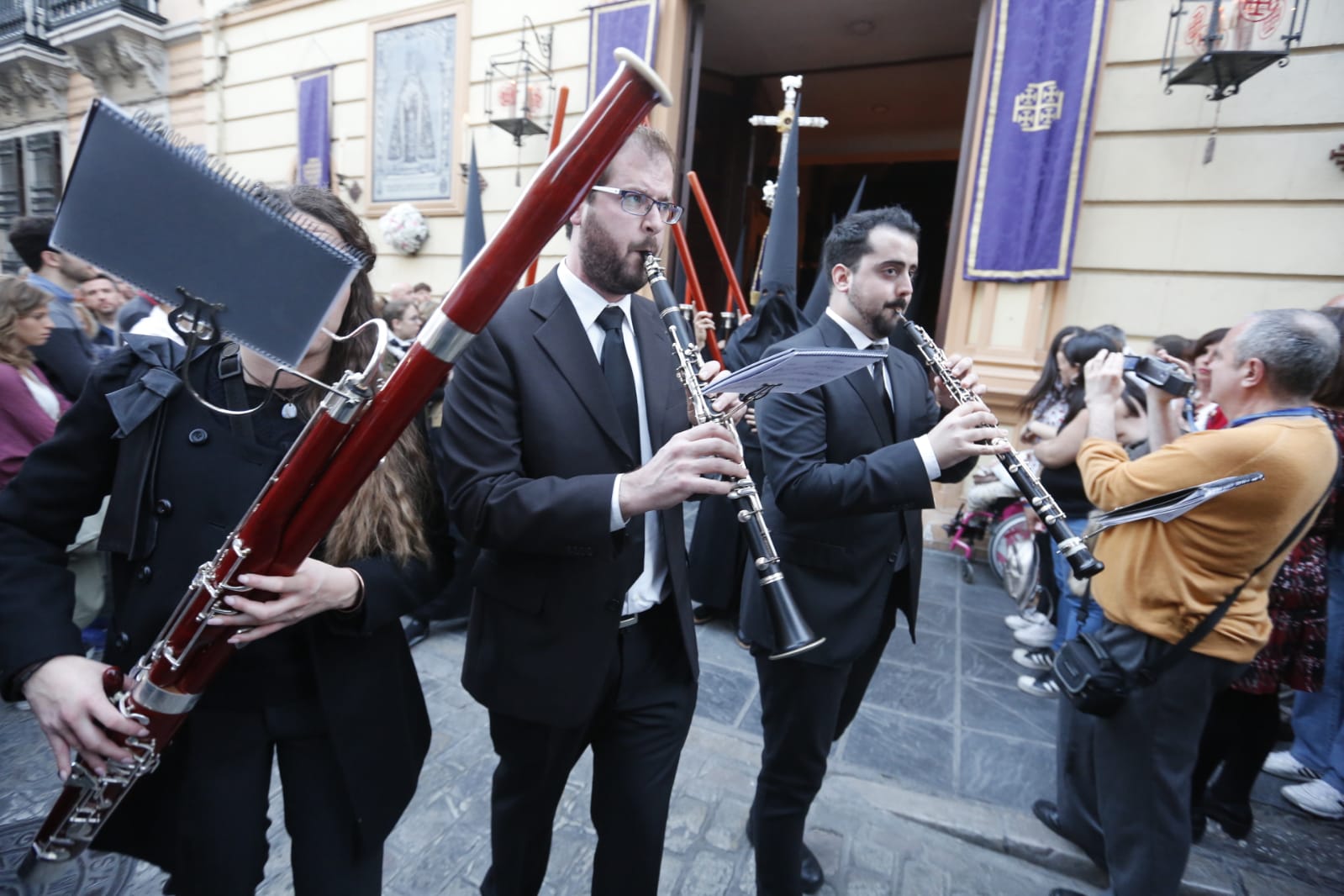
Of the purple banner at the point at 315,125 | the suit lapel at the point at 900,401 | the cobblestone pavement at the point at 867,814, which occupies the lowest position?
the cobblestone pavement at the point at 867,814

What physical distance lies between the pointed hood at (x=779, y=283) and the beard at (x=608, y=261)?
2.71 meters

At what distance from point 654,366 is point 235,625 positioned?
3.57 feet

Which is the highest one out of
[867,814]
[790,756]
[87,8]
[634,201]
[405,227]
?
[87,8]

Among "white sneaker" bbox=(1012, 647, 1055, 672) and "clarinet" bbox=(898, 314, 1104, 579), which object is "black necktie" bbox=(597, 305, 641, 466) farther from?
"white sneaker" bbox=(1012, 647, 1055, 672)

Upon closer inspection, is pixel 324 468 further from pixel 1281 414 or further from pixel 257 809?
pixel 1281 414

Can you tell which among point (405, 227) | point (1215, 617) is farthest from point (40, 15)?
point (1215, 617)

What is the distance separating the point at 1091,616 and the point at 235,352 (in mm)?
3600

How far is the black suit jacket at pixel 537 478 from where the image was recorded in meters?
1.47

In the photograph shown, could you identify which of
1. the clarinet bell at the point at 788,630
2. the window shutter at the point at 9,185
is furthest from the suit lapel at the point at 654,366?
the window shutter at the point at 9,185

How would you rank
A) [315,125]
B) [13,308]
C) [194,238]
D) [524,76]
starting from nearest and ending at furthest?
[194,238]
[13,308]
[524,76]
[315,125]

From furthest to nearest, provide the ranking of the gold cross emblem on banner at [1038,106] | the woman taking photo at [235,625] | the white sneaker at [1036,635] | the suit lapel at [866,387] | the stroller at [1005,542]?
the gold cross emblem on banner at [1038,106]
the stroller at [1005,542]
the white sneaker at [1036,635]
the suit lapel at [866,387]
the woman taking photo at [235,625]

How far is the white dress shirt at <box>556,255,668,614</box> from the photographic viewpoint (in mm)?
1667

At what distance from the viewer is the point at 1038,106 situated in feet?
17.2

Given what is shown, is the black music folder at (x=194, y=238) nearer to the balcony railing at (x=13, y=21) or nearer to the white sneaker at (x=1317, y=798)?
the white sneaker at (x=1317, y=798)
